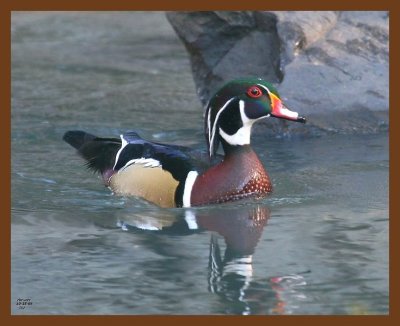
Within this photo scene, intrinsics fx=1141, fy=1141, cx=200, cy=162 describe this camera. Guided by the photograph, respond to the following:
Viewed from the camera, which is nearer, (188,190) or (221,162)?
(188,190)

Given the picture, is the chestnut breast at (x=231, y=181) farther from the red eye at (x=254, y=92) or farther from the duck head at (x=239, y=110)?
the red eye at (x=254, y=92)

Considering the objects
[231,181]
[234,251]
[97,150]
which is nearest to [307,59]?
[97,150]

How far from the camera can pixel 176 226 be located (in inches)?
305

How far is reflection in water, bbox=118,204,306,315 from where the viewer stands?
6.14m

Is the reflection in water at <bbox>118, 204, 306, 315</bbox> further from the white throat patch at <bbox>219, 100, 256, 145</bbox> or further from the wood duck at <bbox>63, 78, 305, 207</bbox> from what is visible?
the white throat patch at <bbox>219, 100, 256, 145</bbox>

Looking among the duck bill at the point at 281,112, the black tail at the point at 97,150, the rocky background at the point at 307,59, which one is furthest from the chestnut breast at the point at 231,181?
the rocky background at the point at 307,59

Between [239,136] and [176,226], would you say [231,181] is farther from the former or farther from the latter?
[176,226]

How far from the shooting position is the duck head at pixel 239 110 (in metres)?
8.22

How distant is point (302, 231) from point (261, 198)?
815 millimetres

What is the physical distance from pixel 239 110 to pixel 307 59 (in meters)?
2.58

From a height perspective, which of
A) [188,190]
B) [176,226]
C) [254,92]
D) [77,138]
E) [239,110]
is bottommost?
[176,226]

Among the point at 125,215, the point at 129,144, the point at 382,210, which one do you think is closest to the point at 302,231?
the point at 382,210

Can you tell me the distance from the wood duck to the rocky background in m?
2.12

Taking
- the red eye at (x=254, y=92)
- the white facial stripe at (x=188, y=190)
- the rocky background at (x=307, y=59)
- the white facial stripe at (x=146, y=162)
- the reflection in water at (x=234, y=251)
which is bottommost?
the reflection in water at (x=234, y=251)
